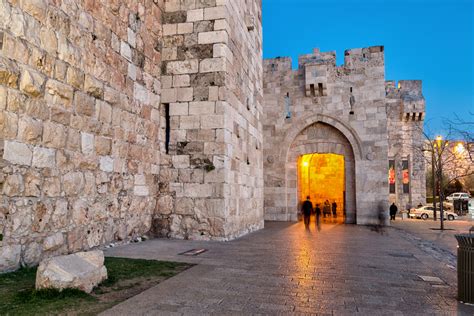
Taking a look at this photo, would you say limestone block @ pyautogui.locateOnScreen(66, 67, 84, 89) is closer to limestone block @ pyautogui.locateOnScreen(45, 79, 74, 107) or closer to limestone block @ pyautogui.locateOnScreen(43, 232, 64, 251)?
limestone block @ pyautogui.locateOnScreen(45, 79, 74, 107)

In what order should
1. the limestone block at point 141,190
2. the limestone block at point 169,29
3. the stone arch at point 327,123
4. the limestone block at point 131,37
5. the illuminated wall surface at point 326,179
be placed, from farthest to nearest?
the illuminated wall surface at point 326,179
the stone arch at point 327,123
the limestone block at point 169,29
the limestone block at point 141,190
the limestone block at point 131,37

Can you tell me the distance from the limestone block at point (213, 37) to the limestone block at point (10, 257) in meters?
5.57

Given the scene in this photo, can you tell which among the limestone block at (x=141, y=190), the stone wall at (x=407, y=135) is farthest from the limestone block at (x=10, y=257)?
the stone wall at (x=407, y=135)

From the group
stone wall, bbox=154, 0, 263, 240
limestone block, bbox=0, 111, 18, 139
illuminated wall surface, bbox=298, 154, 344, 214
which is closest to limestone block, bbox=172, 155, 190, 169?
stone wall, bbox=154, 0, 263, 240

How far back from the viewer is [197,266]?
17.1ft

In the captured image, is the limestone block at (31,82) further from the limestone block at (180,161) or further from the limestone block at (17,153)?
the limestone block at (180,161)

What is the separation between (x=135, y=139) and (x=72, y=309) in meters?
4.56

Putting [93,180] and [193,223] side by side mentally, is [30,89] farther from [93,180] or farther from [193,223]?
[193,223]

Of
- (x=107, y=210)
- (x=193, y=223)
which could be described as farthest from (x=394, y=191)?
(x=107, y=210)

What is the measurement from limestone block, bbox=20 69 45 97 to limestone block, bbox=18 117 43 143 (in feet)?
1.17

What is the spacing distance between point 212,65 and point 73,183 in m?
4.01

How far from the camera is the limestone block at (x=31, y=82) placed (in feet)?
15.7

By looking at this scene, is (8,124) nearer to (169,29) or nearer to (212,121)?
(212,121)

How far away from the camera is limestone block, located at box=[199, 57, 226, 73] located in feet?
26.9
